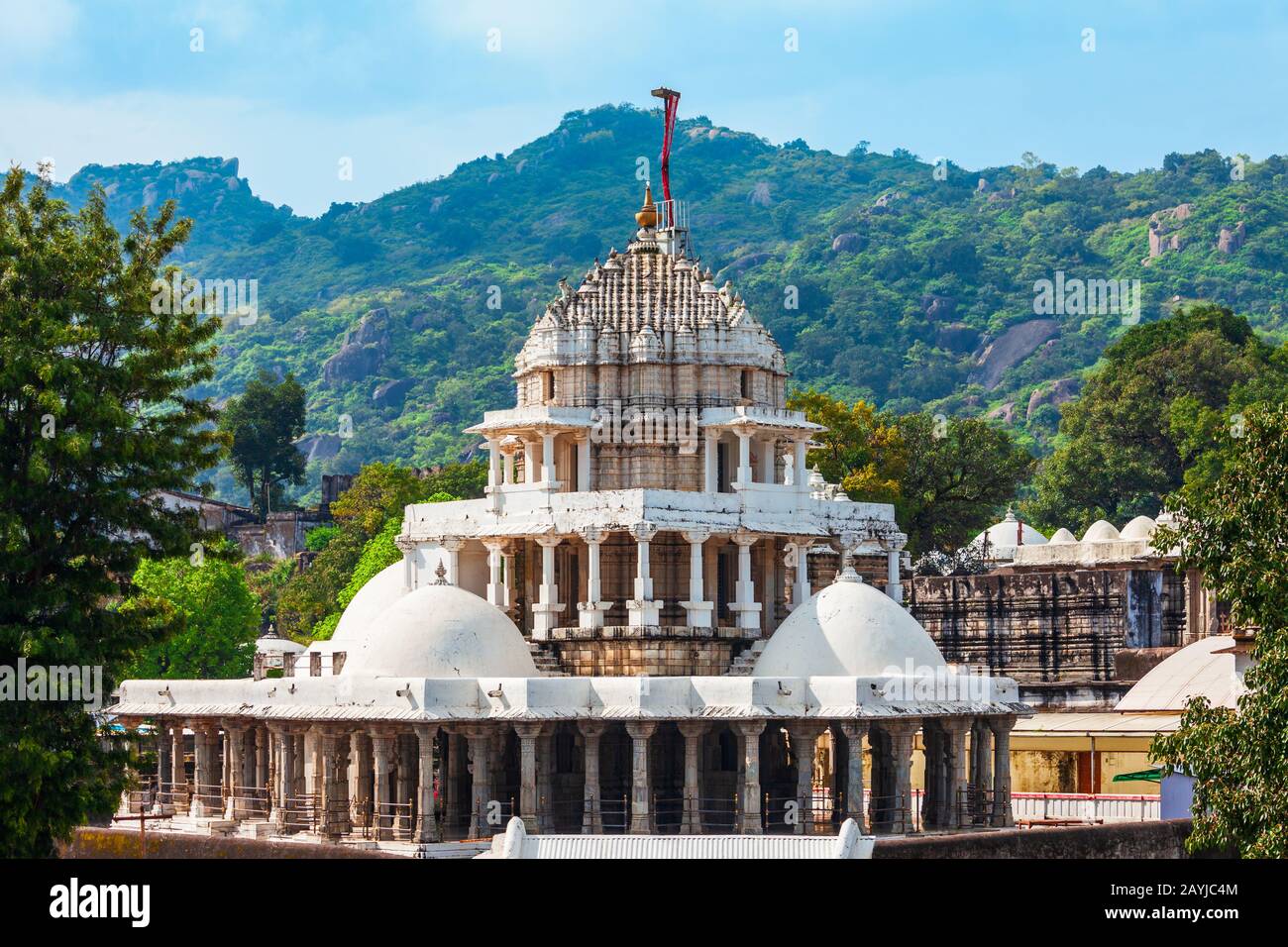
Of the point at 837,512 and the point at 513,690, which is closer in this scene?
the point at 513,690

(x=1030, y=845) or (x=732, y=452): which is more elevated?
(x=732, y=452)

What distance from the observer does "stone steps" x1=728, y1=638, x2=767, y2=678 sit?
58.2 metres

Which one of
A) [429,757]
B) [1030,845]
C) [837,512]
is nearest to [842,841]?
[1030,845]

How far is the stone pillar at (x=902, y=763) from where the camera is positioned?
54.1m

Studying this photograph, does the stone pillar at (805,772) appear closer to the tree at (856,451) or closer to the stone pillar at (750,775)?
the stone pillar at (750,775)

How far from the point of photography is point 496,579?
200ft

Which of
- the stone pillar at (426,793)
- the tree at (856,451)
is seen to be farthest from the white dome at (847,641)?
the tree at (856,451)

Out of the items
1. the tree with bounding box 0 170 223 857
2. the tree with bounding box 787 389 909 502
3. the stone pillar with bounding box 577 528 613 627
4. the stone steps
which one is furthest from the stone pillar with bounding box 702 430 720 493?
the tree with bounding box 787 389 909 502

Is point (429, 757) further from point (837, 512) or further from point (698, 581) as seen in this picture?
point (837, 512)

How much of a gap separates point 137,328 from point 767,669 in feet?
59.0

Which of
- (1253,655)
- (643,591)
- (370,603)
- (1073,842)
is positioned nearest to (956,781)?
(1073,842)

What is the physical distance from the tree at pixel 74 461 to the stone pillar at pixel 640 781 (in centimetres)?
1297

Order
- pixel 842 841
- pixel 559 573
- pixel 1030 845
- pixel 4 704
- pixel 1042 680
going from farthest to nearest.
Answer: pixel 1042 680 → pixel 559 573 → pixel 1030 845 → pixel 842 841 → pixel 4 704

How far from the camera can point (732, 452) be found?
61.9m
